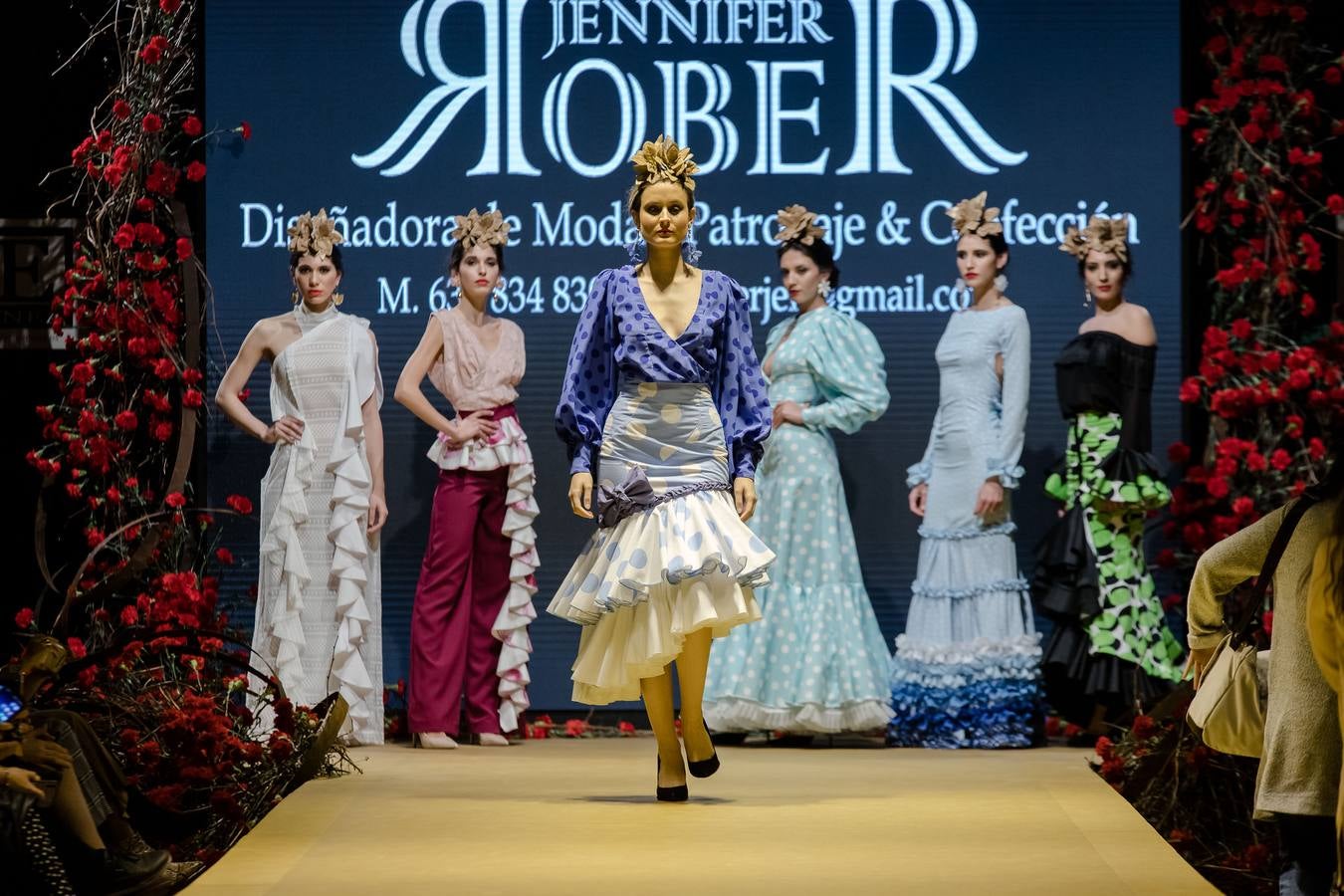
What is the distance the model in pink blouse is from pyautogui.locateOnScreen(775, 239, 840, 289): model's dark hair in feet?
3.54

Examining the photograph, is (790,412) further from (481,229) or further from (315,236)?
(315,236)

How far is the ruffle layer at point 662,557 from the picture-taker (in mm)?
4992

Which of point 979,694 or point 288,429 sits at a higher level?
point 288,429

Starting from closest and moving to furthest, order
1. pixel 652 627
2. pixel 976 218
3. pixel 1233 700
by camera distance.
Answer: pixel 1233 700 < pixel 652 627 < pixel 976 218

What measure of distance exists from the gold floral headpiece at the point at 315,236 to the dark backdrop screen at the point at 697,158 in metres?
0.33

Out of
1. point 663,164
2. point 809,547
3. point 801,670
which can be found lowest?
point 801,670

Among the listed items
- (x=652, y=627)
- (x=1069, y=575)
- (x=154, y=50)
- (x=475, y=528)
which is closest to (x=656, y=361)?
(x=652, y=627)

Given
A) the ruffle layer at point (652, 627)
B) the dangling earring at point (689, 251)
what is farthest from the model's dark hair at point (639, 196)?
the ruffle layer at point (652, 627)

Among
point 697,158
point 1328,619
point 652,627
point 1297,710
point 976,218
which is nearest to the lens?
point 1328,619

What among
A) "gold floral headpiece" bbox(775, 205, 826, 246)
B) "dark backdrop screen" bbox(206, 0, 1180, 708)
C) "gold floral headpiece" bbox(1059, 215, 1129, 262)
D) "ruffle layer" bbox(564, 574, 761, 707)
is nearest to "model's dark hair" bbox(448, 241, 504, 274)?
"dark backdrop screen" bbox(206, 0, 1180, 708)

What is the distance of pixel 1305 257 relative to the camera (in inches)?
295

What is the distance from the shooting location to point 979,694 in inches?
286

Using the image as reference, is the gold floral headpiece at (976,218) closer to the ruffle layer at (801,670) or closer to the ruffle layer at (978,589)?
the ruffle layer at (978,589)

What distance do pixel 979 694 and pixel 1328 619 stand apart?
→ 11.3 feet
